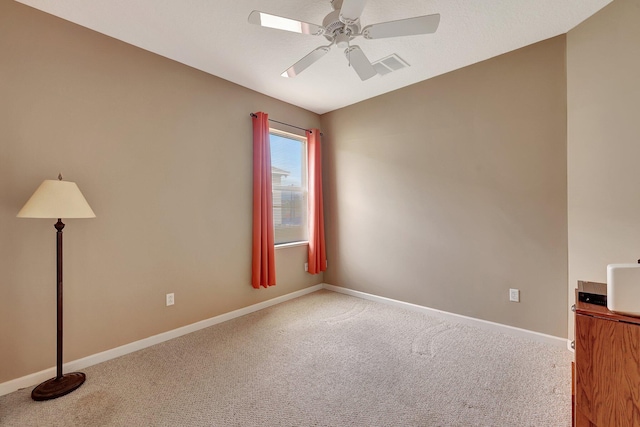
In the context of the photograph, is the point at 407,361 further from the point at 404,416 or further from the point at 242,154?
the point at 242,154

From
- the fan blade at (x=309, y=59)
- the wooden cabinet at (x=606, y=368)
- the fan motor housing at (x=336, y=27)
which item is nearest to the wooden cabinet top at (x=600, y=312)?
the wooden cabinet at (x=606, y=368)

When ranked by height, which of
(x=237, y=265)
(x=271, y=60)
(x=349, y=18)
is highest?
(x=271, y=60)

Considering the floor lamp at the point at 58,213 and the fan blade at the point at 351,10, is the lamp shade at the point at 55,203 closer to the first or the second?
the floor lamp at the point at 58,213

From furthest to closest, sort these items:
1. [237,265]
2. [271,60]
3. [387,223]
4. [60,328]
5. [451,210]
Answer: [387,223]
[237,265]
[451,210]
[271,60]
[60,328]

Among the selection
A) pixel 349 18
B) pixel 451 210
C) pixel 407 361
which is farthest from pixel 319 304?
pixel 349 18

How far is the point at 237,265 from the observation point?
310cm

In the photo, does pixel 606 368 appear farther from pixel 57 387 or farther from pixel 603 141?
pixel 57 387

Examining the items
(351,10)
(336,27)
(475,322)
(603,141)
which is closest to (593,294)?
(603,141)

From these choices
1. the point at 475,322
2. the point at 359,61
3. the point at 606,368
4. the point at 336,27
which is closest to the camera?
the point at 606,368

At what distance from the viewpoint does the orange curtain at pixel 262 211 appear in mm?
3156

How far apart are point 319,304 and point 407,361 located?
1487 millimetres

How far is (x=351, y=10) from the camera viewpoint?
5.15 feet

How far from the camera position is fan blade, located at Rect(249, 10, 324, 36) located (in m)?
1.57

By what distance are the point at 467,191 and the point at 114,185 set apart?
326cm
